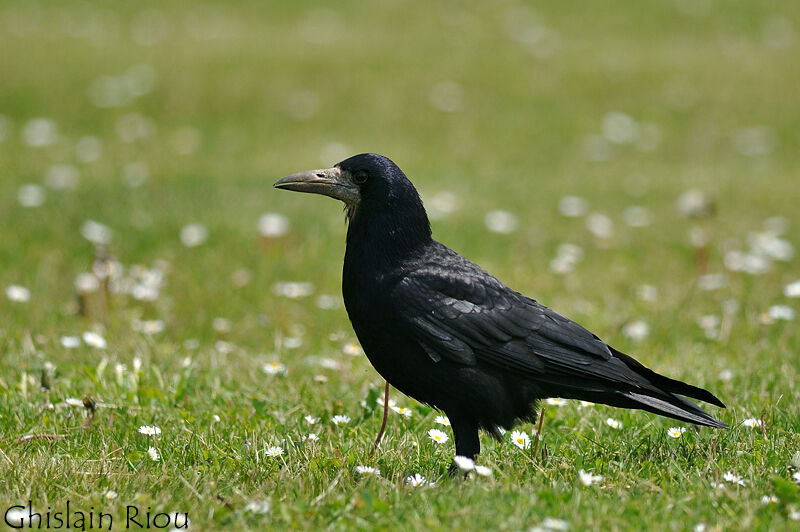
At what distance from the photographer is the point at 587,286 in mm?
6809

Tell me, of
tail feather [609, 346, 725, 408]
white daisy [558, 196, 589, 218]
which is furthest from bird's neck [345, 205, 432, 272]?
white daisy [558, 196, 589, 218]

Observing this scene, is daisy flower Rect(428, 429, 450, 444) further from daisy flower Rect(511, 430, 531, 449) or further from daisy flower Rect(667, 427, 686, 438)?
daisy flower Rect(667, 427, 686, 438)

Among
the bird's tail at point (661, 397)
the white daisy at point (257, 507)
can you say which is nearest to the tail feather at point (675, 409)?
the bird's tail at point (661, 397)

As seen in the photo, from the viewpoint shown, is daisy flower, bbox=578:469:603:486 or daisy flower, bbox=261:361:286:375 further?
daisy flower, bbox=261:361:286:375

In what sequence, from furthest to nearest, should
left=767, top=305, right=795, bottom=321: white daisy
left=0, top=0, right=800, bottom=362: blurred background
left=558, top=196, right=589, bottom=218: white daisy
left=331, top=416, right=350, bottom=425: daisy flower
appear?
left=558, top=196, right=589, bottom=218: white daisy
left=0, top=0, right=800, bottom=362: blurred background
left=767, top=305, right=795, bottom=321: white daisy
left=331, top=416, right=350, bottom=425: daisy flower

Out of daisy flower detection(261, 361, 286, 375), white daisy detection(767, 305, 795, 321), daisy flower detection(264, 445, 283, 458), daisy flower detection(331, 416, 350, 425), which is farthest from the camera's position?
white daisy detection(767, 305, 795, 321)

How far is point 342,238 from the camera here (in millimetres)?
7531

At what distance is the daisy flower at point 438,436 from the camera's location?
387 centimetres

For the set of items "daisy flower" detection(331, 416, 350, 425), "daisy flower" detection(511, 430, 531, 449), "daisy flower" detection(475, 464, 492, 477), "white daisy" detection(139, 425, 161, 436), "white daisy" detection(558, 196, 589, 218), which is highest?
"white daisy" detection(558, 196, 589, 218)

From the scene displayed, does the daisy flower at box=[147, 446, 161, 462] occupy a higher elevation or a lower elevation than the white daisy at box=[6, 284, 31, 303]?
higher

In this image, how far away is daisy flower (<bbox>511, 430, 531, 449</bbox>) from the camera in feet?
12.2

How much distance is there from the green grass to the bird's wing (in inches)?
14.2

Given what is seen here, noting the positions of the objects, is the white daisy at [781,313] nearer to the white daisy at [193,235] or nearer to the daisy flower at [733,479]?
the daisy flower at [733,479]

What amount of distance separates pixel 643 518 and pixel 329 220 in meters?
5.30
